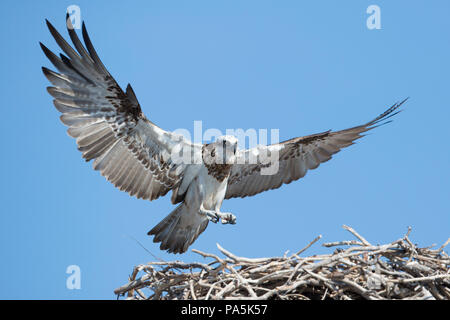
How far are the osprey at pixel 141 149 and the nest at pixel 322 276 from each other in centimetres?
135

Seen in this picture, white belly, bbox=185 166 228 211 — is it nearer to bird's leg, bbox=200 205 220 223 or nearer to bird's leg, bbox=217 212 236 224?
bird's leg, bbox=200 205 220 223

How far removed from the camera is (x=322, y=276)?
219 inches

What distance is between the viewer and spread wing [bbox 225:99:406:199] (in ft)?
26.8

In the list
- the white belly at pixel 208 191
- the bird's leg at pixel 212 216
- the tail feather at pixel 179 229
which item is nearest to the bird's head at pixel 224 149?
the white belly at pixel 208 191

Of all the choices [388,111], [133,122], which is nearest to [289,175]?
[388,111]

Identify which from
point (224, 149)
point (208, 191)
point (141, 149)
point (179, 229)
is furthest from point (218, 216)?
point (141, 149)

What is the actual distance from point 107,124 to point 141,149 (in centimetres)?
52

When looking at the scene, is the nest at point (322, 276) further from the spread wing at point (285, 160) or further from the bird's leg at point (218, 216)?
the spread wing at point (285, 160)

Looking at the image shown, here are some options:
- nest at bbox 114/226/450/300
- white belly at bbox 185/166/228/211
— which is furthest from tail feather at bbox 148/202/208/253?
nest at bbox 114/226/450/300

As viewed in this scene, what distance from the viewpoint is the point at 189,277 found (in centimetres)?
598

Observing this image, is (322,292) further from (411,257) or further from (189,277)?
(189,277)

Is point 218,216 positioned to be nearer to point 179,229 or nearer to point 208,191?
point 208,191

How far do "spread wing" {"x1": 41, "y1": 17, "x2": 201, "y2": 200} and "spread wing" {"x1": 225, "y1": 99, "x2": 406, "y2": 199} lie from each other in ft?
3.42
